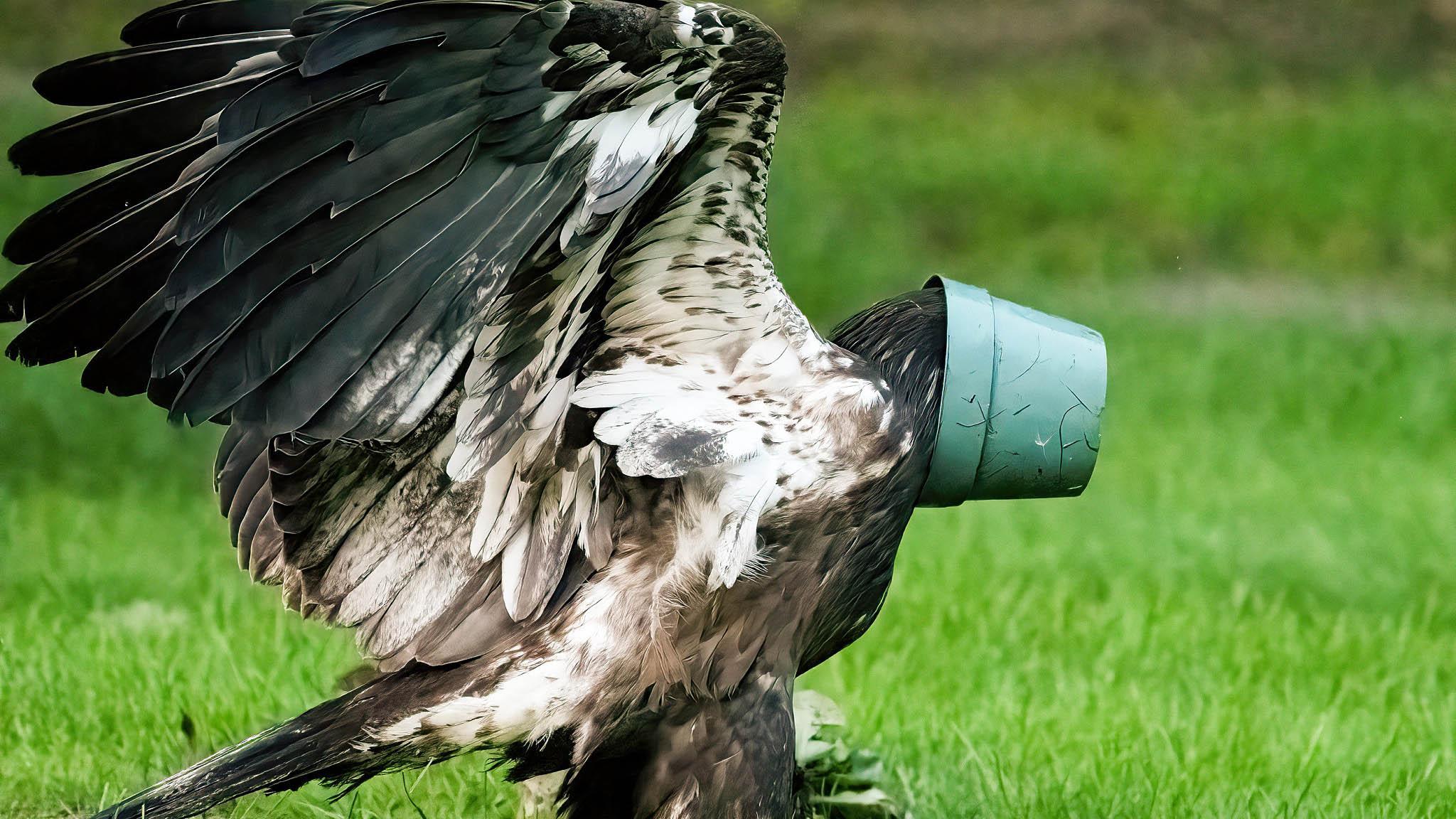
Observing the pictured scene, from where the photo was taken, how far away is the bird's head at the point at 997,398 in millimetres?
2619

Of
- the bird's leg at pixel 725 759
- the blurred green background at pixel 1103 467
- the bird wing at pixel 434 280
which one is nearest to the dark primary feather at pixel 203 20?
the bird wing at pixel 434 280

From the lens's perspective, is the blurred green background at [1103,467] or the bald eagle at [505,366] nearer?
the bald eagle at [505,366]

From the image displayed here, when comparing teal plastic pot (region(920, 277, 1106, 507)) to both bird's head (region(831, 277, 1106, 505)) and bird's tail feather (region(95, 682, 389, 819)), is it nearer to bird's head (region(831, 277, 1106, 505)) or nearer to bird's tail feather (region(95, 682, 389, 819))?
bird's head (region(831, 277, 1106, 505))

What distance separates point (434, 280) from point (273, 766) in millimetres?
894

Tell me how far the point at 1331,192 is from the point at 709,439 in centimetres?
957

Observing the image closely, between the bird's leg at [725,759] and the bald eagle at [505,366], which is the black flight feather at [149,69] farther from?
the bird's leg at [725,759]

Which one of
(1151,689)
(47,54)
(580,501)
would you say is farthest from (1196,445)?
(47,54)

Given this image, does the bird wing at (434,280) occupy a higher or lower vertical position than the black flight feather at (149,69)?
lower

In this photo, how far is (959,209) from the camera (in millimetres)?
10992

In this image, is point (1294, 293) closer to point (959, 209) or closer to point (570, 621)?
point (959, 209)

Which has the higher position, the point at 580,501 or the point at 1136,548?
the point at 580,501

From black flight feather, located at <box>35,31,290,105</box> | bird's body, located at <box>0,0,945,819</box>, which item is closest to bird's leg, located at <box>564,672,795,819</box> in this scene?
bird's body, located at <box>0,0,945,819</box>

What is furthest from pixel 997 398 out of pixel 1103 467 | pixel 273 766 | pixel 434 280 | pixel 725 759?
pixel 1103 467

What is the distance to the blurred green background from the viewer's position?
11.5 feet
